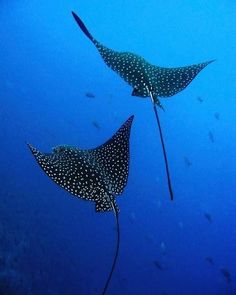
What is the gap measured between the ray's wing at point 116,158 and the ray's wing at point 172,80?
1.25ft

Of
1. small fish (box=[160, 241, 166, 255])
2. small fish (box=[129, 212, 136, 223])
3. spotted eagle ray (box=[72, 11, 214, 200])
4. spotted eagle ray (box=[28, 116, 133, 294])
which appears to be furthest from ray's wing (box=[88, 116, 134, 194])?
small fish (box=[160, 241, 166, 255])

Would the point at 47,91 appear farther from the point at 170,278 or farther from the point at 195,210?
the point at 170,278

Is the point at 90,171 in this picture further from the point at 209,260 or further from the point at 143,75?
the point at 209,260

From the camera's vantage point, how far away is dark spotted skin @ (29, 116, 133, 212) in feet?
8.24

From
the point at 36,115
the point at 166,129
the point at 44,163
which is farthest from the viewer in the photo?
the point at 36,115

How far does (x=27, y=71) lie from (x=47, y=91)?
0.43m

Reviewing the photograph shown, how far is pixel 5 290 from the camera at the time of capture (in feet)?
17.0

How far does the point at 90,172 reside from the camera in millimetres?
2588

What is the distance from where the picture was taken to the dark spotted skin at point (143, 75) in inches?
113

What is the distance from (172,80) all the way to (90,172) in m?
1.05

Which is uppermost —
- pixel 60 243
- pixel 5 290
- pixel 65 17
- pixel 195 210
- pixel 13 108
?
pixel 65 17

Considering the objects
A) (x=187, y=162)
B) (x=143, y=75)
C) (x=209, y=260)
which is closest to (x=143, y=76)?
(x=143, y=75)

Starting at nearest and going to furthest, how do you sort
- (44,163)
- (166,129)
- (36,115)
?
(44,163) < (166,129) < (36,115)

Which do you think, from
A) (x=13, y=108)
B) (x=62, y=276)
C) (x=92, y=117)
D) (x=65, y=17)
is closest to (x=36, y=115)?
(x=13, y=108)
